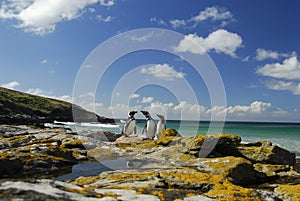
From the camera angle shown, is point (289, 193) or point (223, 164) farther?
point (223, 164)

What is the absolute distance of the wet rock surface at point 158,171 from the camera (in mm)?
5836

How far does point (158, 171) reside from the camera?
445 inches

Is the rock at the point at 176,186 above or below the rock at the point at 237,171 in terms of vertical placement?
above

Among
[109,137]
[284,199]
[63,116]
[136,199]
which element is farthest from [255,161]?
[63,116]

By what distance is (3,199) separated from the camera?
435 centimetres

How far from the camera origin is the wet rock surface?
584 cm

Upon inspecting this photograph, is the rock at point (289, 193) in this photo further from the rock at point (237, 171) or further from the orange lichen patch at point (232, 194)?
the rock at point (237, 171)

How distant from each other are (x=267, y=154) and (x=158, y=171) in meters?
9.51

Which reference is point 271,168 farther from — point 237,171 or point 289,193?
point 289,193

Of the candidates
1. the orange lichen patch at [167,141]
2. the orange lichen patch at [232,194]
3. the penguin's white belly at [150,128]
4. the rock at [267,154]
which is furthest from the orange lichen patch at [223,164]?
the penguin's white belly at [150,128]

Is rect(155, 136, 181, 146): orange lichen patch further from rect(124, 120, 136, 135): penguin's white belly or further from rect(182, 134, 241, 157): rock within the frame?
rect(124, 120, 136, 135): penguin's white belly

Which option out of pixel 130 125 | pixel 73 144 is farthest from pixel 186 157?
pixel 130 125

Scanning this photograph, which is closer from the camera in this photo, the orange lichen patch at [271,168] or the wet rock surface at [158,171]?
the wet rock surface at [158,171]

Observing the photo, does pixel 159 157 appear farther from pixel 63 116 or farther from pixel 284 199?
pixel 63 116
